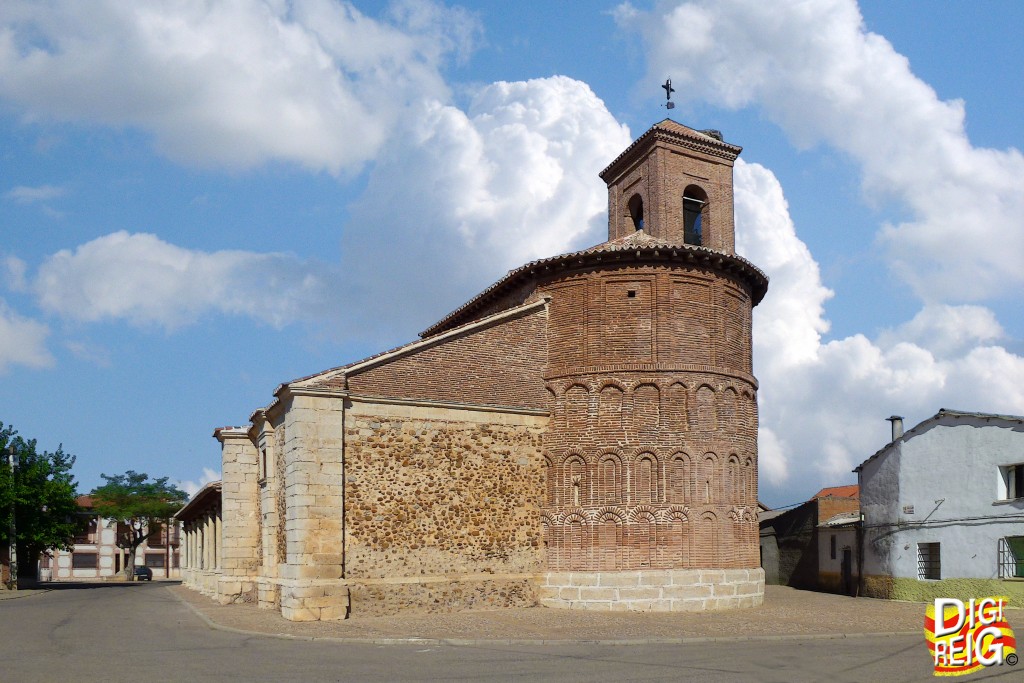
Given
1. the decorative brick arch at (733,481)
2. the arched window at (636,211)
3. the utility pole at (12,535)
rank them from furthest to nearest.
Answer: the utility pole at (12,535), the arched window at (636,211), the decorative brick arch at (733,481)

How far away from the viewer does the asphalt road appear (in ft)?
36.0

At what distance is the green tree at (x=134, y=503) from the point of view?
200 ft

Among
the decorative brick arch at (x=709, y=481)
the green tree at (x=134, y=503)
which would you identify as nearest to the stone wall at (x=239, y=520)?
the decorative brick arch at (x=709, y=481)

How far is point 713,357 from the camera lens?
70.1 feet

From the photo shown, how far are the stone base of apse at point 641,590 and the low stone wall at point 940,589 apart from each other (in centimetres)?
617

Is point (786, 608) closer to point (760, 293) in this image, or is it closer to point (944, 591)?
point (944, 591)

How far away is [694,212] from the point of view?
25.1m

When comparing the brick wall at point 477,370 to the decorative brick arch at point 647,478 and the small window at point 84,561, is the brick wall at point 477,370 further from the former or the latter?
the small window at point 84,561

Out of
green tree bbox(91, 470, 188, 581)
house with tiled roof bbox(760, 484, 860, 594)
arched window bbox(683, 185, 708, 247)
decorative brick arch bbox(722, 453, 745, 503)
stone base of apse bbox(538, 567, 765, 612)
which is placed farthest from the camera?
green tree bbox(91, 470, 188, 581)

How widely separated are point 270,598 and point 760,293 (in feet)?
48.6

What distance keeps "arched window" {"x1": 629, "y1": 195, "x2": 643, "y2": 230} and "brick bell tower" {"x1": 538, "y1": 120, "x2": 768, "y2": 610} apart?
3.26m

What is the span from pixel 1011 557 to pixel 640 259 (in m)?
11.4

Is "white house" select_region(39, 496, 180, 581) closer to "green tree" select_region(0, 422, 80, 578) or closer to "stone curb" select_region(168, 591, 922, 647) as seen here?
"green tree" select_region(0, 422, 80, 578)

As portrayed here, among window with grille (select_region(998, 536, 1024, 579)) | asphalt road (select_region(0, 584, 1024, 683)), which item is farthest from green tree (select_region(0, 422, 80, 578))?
window with grille (select_region(998, 536, 1024, 579))
